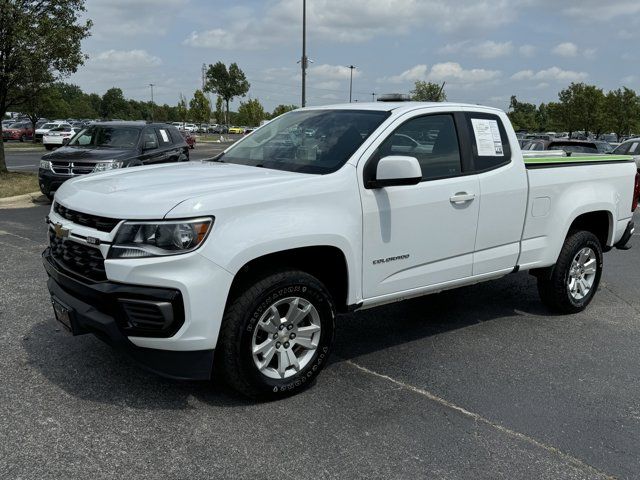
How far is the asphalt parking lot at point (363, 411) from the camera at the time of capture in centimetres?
298

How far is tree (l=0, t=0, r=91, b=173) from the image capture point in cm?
1389

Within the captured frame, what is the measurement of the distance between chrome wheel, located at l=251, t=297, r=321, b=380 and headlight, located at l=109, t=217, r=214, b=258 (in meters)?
0.64

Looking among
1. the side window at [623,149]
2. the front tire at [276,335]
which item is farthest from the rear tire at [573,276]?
the side window at [623,149]

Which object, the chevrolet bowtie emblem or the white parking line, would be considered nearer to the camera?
the white parking line

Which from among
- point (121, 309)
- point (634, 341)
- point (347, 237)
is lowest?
point (634, 341)

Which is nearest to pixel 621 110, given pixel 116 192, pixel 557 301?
pixel 557 301

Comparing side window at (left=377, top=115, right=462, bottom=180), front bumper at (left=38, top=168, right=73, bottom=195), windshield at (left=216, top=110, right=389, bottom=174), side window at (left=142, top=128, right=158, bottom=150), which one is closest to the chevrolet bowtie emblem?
windshield at (left=216, top=110, right=389, bottom=174)

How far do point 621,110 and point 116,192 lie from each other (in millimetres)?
55336

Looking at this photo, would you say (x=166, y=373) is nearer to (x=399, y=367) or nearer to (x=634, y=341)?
(x=399, y=367)

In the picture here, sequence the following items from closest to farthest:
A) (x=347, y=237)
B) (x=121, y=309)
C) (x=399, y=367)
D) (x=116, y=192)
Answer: (x=121, y=309) < (x=116, y=192) < (x=347, y=237) < (x=399, y=367)

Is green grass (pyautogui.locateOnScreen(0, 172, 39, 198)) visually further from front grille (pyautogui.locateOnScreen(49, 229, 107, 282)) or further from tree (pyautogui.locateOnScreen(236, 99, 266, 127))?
tree (pyautogui.locateOnScreen(236, 99, 266, 127))

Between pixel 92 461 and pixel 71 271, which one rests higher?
pixel 71 271

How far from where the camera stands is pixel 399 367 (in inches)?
167

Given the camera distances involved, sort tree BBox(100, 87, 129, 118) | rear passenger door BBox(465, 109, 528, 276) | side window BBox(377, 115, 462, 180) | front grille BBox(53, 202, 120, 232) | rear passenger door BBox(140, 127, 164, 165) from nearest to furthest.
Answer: front grille BBox(53, 202, 120, 232) → side window BBox(377, 115, 462, 180) → rear passenger door BBox(465, 109, 528, 276) → rear passenger door BBox(140, 127, 164, 165) → tree BBox(100, 87, 129, 118)
